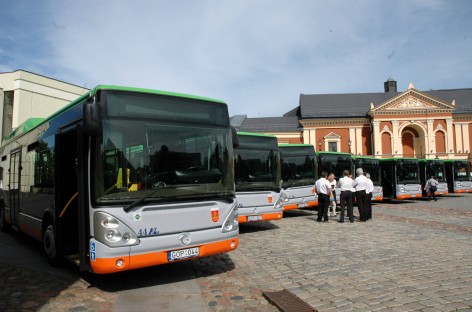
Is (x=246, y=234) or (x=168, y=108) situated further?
(x=246, y=234)

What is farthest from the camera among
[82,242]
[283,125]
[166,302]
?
[283,125]

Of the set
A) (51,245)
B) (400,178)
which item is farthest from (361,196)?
(400,178)

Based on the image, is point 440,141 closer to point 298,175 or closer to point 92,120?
point 298,175

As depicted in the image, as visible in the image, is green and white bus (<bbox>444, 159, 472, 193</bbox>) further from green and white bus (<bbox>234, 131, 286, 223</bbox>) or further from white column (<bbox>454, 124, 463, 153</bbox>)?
white column (<bbox>454, 124, 463, 153</bbox>)

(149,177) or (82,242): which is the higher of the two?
(149,177)

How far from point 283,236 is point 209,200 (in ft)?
15.0

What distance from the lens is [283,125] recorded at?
61.0m

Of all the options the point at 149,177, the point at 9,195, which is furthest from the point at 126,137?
the point at 9,195

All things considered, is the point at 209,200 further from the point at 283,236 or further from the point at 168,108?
the point at 283,236

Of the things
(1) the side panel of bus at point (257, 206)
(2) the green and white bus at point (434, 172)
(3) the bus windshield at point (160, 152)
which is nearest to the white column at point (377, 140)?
(2) the green and white bus at point (434, 172)

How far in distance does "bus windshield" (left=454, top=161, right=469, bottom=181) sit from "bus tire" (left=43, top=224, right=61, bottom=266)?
95.5 feet

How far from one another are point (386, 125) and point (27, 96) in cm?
4846

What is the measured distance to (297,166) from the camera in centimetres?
1446

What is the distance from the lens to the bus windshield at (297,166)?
14.0 meters
